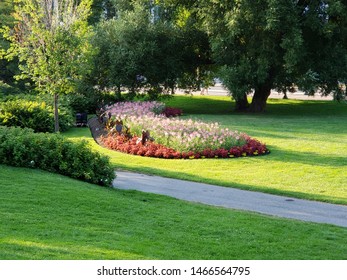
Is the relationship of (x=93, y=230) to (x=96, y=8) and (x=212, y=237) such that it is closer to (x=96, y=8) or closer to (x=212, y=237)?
(x=212, y=237)

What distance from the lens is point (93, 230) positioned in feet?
26.1

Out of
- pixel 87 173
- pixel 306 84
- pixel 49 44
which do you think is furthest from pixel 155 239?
pixel 306 84

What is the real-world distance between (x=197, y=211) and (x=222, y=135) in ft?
26.1

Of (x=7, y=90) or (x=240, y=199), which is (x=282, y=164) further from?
(x=7, y=90)

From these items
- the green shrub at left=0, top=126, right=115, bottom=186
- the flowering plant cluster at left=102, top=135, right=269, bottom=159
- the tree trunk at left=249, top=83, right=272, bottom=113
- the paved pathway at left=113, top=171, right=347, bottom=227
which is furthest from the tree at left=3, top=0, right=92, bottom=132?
the tree trunk at left=249, top=83, right=272, bottom=113

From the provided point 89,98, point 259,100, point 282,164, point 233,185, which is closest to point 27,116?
point 89,98

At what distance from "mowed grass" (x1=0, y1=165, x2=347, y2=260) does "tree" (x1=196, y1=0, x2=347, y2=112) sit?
1714cm

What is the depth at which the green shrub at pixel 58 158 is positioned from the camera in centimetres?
1234

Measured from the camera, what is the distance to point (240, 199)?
11.7m

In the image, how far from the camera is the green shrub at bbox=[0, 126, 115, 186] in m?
12.3

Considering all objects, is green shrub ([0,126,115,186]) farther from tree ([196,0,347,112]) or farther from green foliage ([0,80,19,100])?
green foliage ([0,80,19,100])

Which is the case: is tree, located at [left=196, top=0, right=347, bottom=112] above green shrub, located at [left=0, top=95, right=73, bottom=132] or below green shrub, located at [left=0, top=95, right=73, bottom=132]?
above

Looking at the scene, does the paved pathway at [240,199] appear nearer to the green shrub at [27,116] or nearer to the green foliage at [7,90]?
the green shrub at [27,116]

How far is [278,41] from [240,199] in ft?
58.8
